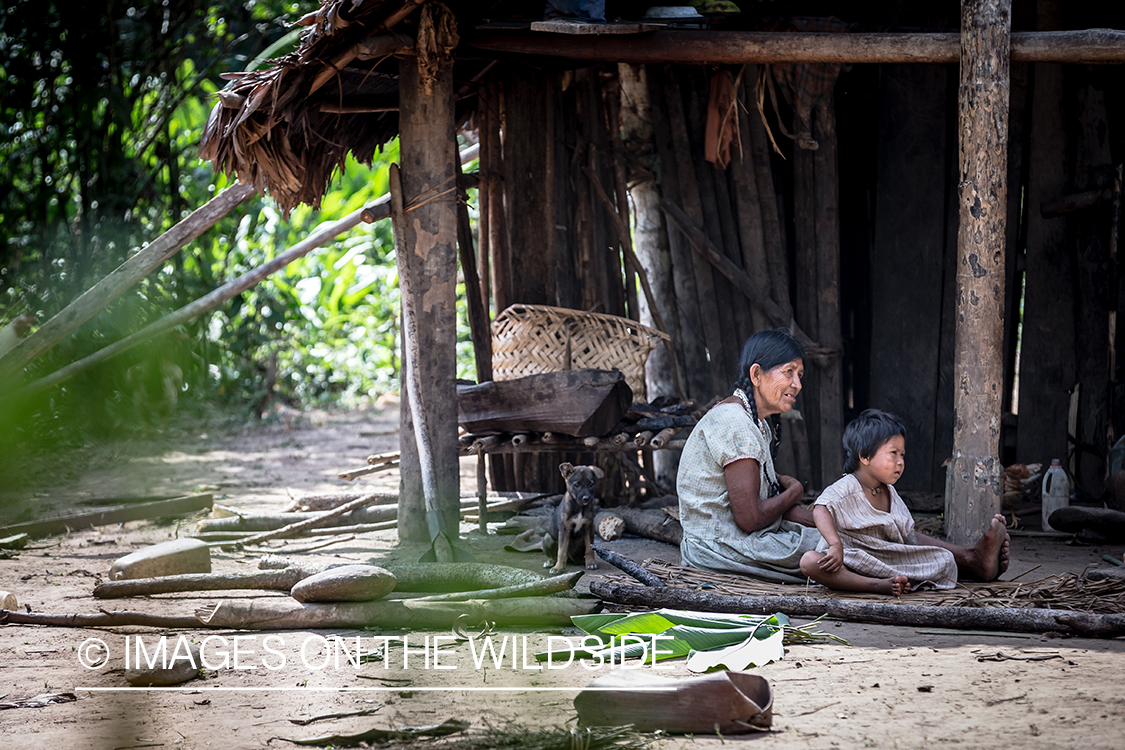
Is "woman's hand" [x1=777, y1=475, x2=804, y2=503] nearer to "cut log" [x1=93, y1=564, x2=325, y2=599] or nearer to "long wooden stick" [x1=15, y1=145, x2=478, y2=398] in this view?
"cut log" [x1=93, y1=564, x2=325, y2=599]

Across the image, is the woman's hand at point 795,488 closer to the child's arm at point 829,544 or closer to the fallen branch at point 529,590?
the child's arm at point 829,544

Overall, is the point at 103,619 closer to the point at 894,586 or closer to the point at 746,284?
the point at 894,586

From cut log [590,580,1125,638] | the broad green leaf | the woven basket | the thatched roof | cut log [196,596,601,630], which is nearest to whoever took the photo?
the broad green leaf

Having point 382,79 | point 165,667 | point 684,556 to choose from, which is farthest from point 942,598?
point 382,79

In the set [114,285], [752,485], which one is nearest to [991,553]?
[752,485]

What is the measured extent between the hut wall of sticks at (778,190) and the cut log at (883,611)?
2.01m

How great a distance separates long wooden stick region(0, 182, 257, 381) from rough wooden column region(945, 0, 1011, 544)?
3847 mm

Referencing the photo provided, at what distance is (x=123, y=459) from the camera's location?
8.33 metres

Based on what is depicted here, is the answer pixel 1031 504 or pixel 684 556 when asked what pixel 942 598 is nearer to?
pixel 684 556

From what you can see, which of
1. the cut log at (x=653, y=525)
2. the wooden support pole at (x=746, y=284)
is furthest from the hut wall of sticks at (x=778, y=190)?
the cut log at (x=653, y=525)

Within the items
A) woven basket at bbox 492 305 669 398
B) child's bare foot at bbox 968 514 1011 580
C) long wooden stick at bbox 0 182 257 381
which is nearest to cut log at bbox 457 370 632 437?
woven basket at bbox 492 305 669 398

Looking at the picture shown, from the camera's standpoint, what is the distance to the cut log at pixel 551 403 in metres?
4.91

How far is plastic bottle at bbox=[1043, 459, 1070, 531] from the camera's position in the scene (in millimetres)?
4953

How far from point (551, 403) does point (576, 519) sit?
94 cm
